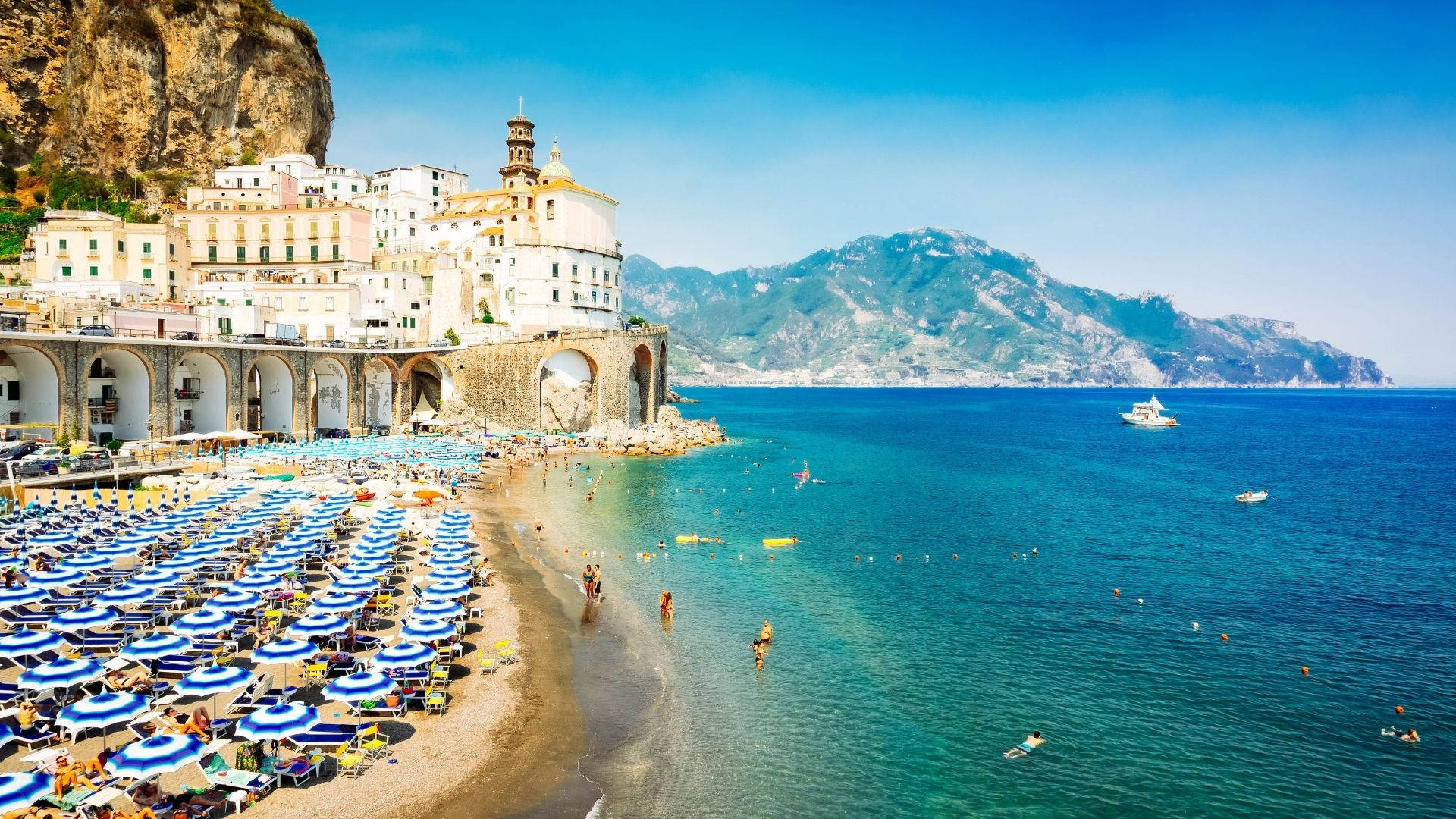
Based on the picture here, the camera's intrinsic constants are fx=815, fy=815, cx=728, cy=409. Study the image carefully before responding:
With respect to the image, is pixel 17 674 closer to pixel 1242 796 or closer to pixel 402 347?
pixel 1242 796

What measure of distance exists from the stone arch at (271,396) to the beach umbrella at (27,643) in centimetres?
5389

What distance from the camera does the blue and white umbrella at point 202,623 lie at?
23656 mm

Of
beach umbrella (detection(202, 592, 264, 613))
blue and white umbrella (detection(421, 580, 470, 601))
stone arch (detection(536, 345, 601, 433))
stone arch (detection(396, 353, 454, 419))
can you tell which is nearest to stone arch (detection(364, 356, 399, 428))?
stone arch (detection(396, 353, 454, 419))

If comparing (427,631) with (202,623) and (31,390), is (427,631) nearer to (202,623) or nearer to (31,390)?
(202,623)

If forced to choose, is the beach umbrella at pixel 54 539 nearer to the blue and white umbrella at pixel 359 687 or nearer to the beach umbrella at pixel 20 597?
the beach umbrella at pixel 20 597

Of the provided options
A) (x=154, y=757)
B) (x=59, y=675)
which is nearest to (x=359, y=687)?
(x=154, y=757)

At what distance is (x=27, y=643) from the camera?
859 inches

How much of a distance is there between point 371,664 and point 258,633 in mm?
6266

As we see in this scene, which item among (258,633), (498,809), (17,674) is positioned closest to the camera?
(498,809)

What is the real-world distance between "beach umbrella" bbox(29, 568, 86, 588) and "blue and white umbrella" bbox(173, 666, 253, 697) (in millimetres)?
12595

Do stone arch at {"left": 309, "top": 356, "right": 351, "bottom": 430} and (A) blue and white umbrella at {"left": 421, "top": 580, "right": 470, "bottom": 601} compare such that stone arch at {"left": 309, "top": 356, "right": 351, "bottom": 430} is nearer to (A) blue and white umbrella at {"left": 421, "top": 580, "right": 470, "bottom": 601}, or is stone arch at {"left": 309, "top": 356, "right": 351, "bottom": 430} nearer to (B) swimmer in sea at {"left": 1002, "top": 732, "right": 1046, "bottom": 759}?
(A) blue and white umbrella at {"left": 421, "top": 580, "right": 470, "bottom": 601}

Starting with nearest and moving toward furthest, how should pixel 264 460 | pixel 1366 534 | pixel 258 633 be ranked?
pixel 258 633 < pixel 1366 534 < pixel 264 460

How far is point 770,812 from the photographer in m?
18.1

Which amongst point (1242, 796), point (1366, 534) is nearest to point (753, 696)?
point (1242, 796)
